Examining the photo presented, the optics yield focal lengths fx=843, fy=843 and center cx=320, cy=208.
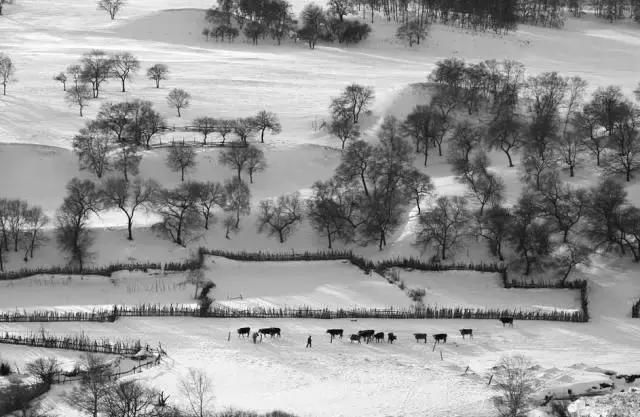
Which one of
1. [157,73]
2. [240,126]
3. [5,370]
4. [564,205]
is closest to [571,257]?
[564,205]

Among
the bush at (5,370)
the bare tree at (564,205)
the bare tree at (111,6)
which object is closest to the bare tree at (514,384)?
the bare tree at (564,205)

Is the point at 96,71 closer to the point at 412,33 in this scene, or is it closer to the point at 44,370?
the point at 412,33

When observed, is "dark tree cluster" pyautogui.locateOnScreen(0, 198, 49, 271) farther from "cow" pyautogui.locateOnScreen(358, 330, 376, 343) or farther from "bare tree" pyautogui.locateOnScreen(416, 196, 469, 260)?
"bare tree" pyautogui.locateOnScreen(416, 196, 469, 260)

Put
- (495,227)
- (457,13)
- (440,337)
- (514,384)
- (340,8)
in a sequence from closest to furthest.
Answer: (514,384)
(440,337)
(495,227)
(340,8)
(457,13)

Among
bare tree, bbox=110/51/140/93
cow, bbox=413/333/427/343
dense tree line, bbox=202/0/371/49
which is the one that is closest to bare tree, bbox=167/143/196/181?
bare tree, bbox=110/51/140/93

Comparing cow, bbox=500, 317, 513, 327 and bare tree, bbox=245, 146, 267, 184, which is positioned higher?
bare tree, bbox=245, 146, 267, 184

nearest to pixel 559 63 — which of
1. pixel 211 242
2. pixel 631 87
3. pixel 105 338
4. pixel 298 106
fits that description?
pixel 631 87

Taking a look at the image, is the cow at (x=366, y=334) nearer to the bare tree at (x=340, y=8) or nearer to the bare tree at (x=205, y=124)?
the bare tree at (x=205, y=124)
